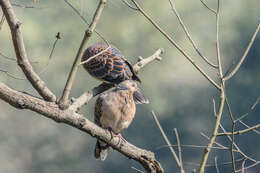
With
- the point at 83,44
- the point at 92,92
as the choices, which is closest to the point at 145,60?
the point at 92,92

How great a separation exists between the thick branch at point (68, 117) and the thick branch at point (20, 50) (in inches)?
2.9

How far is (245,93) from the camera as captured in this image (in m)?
12.1

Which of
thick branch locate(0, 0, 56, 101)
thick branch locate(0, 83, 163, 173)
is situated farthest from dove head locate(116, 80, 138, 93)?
thick branch locate(0, 0, 56, 101)

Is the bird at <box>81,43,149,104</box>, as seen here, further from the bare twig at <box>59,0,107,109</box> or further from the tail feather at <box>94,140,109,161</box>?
the bare twig at <box>59,0,107,109</box>

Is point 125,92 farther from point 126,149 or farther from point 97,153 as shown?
point 126,149

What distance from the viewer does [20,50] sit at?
8.01 feet

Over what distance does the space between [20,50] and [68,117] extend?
0.42m

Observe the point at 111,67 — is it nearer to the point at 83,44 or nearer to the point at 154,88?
the point at 83,44

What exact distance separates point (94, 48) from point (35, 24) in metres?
6.50

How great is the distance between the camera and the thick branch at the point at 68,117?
2443 mm

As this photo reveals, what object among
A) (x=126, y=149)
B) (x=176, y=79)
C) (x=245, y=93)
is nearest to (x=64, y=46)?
(x=176, y=79)

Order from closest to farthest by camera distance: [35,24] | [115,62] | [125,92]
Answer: [125,92] → [115,62] → [35,24]

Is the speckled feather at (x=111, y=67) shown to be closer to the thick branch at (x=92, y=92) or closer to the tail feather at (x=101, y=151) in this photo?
the thick branch at (x=92, y=92)

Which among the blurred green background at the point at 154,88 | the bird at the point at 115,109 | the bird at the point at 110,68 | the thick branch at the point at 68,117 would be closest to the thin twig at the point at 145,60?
the bird at the point at 110,68
